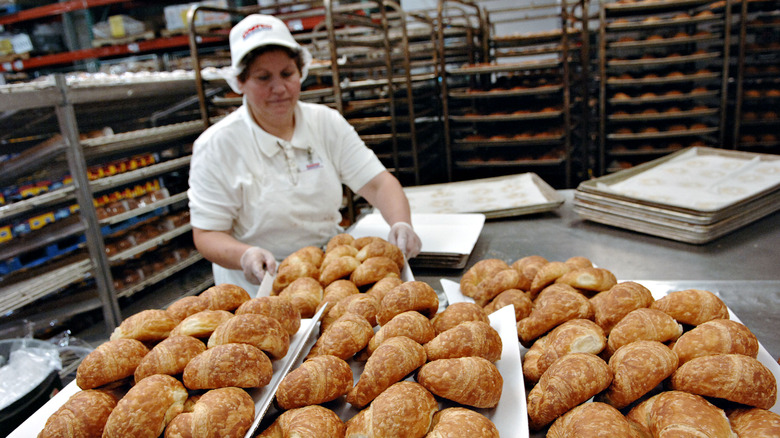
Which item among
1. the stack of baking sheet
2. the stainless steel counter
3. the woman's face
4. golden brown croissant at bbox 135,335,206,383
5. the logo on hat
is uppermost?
the logo on hat

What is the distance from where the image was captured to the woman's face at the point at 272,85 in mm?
1964

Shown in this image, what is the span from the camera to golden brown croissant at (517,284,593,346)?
0.99 meters

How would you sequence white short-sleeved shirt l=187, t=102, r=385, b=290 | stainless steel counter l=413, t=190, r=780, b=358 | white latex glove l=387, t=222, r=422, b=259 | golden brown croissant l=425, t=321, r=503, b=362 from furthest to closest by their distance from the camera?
white short-sleeved shirt l=187, t=102, r=385, b=290, white latex glove l=387, t=222, r=422, b=259, stainless steel counter l=413, t=190, r=780, b=358, golden brown croissant l=425, t=321, r=503, b=362

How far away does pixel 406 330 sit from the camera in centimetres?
92

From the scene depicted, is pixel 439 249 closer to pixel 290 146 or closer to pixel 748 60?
pixel 290 146

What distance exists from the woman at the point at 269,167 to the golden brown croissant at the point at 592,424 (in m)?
1.13

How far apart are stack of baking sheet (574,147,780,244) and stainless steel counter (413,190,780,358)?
0.05 m

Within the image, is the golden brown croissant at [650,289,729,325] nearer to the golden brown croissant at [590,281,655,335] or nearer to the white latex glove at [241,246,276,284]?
the golden brown croissant at [590,281,655,335]

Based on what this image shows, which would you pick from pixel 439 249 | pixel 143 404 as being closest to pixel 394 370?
pixel 143 404

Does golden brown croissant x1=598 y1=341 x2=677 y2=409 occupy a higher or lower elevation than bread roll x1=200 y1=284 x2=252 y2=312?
lower

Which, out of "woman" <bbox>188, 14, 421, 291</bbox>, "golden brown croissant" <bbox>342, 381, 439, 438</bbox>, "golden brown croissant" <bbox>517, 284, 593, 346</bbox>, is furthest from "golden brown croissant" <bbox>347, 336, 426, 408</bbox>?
"woman" <bbox>188, 14, 421, 291</bbox>

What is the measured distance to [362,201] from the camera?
5434 millimetres

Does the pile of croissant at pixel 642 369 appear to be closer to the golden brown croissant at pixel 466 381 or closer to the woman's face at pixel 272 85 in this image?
the golden brown croissant at pixel 466 381

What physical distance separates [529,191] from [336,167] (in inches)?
42.9
